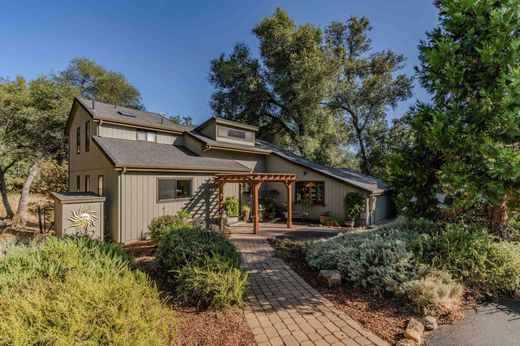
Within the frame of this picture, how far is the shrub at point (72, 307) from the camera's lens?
2.53m

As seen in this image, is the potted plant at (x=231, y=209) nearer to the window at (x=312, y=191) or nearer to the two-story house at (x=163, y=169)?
the two-story house at (x=163, y=169)

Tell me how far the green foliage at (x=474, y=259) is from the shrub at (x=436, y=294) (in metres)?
0.52

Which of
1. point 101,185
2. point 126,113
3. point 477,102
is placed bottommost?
point 101,185

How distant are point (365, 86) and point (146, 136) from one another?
21228mm

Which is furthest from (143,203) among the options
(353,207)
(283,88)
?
(283,88)

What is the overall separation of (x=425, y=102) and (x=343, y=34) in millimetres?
24683

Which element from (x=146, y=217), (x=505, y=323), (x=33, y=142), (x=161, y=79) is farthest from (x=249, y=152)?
(x=33, y=142)

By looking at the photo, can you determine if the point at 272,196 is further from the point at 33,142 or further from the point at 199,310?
the point at 33,142

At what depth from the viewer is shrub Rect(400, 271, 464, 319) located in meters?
4.14

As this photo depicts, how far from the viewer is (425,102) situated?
21.0ft

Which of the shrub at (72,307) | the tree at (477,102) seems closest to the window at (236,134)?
the tree at (477,102)

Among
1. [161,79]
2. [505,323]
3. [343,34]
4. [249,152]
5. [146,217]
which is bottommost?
[505,323]

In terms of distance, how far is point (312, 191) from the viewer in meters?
14.9

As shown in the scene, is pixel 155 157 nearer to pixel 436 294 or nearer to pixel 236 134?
pixel 236 134
